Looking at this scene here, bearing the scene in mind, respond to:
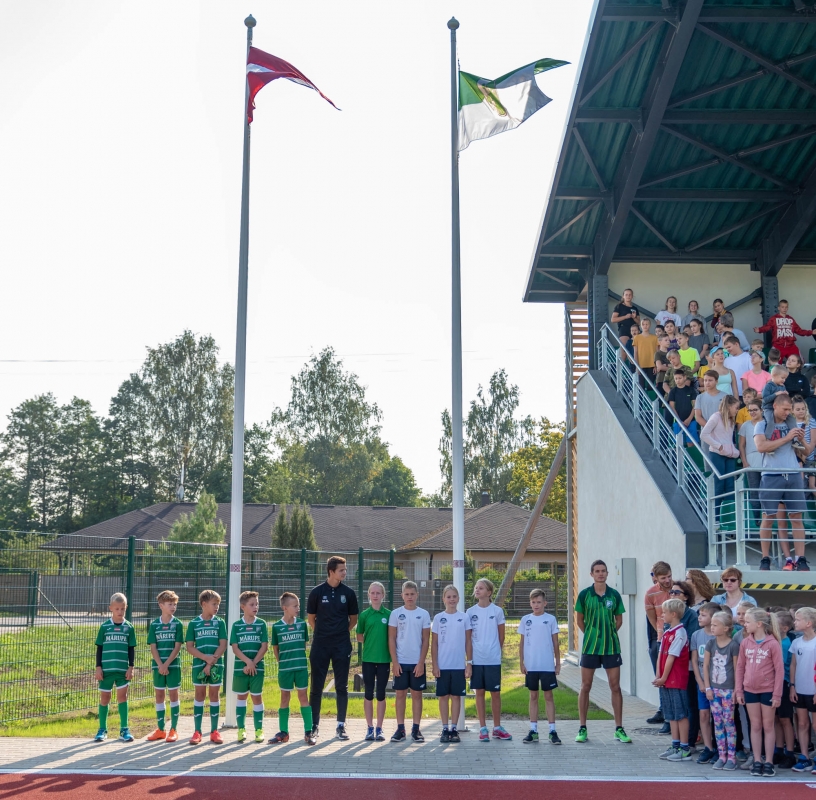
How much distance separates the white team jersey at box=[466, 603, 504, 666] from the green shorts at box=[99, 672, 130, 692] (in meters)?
3.76

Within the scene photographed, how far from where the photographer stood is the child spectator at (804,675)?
28.6 feet

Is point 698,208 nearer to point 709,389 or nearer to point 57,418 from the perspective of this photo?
point 709,389

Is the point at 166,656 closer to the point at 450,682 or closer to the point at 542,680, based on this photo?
the point at 450,682

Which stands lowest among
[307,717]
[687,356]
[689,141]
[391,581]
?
[307,717]

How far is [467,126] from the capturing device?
12.3 metres

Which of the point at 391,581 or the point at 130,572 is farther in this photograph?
the point at 391,581

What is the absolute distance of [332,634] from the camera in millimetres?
10320

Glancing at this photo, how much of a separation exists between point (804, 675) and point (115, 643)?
688cm

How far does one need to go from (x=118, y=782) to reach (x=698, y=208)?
1550cm

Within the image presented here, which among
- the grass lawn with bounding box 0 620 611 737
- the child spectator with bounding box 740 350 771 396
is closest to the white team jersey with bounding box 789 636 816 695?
the grass lawn with bounding box 0 620 611 737

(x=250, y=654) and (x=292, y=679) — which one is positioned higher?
(x=250, y=654)

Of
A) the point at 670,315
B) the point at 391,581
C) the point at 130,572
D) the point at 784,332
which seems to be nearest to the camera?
the point at 130,572

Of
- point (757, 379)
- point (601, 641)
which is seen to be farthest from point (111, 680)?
point (757, 379)

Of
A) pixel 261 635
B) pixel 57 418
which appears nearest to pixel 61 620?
pixel 261 635
